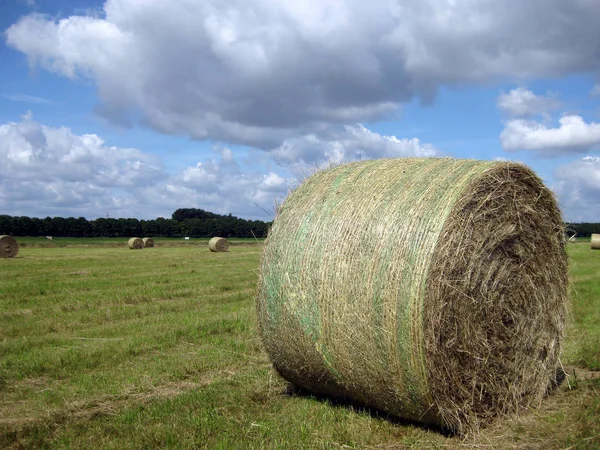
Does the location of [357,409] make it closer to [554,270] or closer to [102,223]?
[554,270]

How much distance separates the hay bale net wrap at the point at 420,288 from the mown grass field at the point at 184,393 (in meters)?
0.34

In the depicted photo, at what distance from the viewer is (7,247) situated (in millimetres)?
27844

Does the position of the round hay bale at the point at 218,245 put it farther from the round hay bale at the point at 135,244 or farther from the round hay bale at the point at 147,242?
the round hay bale at the point at 147,242

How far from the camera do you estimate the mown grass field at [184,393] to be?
4926mm

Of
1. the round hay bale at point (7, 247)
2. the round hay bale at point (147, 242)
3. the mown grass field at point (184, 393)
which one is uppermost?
the round hay bale at point (147, 242)

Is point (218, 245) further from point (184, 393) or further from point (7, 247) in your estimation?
point (184, 393)

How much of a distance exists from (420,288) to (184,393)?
2810 millimetres

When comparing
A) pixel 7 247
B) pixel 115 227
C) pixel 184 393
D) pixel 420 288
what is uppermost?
pixel 115 227

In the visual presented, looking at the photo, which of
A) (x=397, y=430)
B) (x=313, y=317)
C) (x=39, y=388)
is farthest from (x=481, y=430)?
(x=39, y=388)

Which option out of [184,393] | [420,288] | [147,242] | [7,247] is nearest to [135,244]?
[147,242]

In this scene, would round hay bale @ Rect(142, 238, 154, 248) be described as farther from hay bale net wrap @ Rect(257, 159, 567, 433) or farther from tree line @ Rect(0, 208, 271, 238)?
hay bale net wrap @ Rect(257, 159, 567, 433)

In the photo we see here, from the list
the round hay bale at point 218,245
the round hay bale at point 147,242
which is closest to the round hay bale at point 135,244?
the round hay bale at point 147,242

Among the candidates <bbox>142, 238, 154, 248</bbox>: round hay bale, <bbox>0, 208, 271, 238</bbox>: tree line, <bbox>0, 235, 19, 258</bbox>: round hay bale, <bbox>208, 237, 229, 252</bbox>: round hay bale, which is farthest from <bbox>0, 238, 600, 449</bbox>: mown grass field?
<bbox>0, 208, 271, 238</bbox>: tree line

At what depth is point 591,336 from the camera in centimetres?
828
